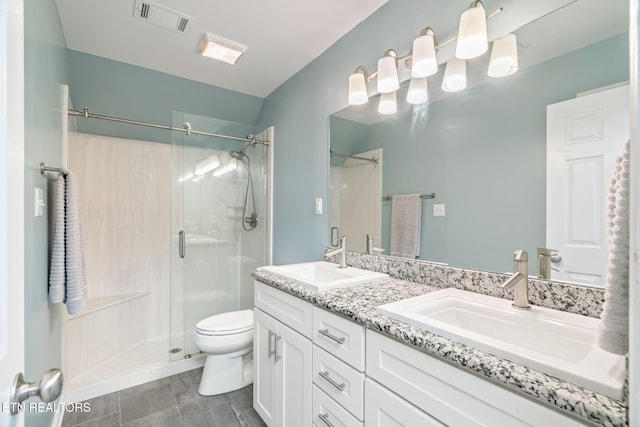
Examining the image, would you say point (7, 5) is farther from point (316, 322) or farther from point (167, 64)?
point (167, 64)

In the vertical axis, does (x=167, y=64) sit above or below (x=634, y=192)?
above

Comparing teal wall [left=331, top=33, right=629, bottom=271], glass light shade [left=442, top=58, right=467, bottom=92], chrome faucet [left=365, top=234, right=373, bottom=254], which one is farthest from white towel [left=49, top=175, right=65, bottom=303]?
glass light shade [left=442, top=58, right=467, bottom=92]

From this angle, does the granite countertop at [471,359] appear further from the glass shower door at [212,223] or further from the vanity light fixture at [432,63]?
the glass shower door at [212,223]

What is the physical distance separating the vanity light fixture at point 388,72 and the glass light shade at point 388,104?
62 millimetres

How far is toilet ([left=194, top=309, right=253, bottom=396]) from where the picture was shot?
1938mm

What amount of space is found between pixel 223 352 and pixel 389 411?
1.45 meters

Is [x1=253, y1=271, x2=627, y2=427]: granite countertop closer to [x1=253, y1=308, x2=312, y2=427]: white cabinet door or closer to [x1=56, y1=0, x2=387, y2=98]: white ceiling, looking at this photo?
[x1=253, y1=308, x2=312, y2=427]: white cabinet door

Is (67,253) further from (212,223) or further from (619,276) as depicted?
(619,276)

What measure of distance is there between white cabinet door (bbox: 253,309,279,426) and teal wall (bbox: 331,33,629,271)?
927 millimetres

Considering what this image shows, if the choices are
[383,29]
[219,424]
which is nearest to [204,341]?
[219,424]

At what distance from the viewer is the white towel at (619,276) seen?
57 centimetres

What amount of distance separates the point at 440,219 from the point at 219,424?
175cm

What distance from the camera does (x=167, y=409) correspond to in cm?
184

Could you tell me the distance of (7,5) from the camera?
0.46 metres
